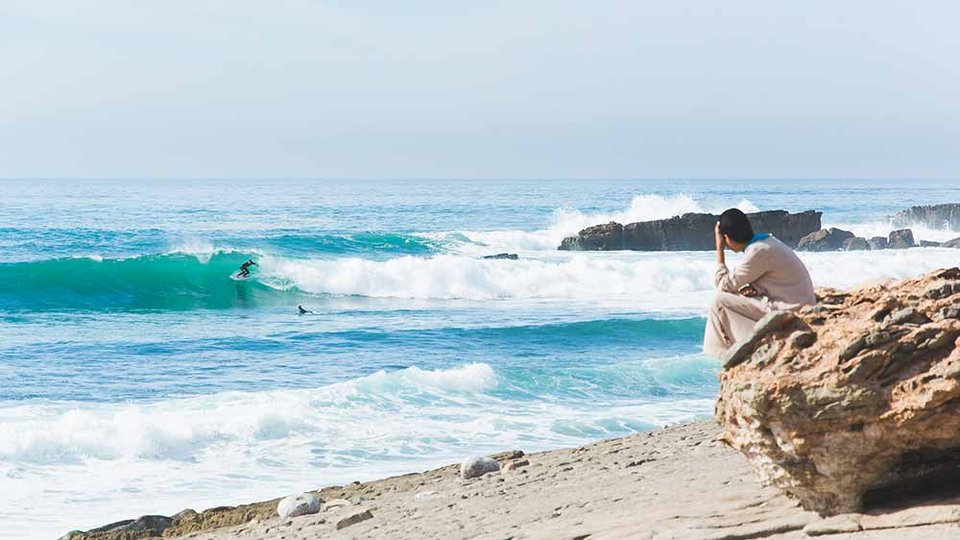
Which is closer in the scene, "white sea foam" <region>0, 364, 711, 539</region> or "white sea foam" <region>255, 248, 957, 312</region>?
"white sea foam" <region>0, 364, 711, 539</region>

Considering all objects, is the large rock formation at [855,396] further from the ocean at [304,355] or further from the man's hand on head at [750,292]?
the ocean at [304,355]

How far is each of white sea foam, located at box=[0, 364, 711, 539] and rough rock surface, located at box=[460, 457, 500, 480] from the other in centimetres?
154

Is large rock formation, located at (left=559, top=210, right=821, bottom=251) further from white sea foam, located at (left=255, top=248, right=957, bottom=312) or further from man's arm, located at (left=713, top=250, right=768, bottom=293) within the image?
man's arm, located at (left=713, top=250, right=768, bottom=293)

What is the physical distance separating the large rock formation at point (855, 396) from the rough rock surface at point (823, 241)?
38414mm

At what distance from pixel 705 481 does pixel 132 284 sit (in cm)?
2535

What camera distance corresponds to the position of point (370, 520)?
27.0ft

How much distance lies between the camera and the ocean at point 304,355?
11609 mm

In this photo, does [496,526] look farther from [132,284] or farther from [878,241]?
[878,241]

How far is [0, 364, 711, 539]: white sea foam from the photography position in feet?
34.3

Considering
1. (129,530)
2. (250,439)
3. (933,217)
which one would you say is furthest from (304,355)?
(933,217)

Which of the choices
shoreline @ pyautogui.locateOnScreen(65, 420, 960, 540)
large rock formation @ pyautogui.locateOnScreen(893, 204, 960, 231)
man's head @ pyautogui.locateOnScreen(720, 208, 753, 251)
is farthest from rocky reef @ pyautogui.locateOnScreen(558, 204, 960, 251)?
man's head @ pyautogui.locateOnScreen(720, 208, 753, 251)

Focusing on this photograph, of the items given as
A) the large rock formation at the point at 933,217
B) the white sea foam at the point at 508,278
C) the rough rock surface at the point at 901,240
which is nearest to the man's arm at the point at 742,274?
the white sea foam at the point at 508,278

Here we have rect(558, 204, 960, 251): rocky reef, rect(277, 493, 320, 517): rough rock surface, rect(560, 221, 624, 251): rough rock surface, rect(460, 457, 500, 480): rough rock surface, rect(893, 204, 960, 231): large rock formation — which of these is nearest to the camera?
rect(277, 493, 320, 517): rough rock surface

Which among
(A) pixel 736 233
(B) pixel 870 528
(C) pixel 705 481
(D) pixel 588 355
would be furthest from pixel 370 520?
(D) pixel 588 355
